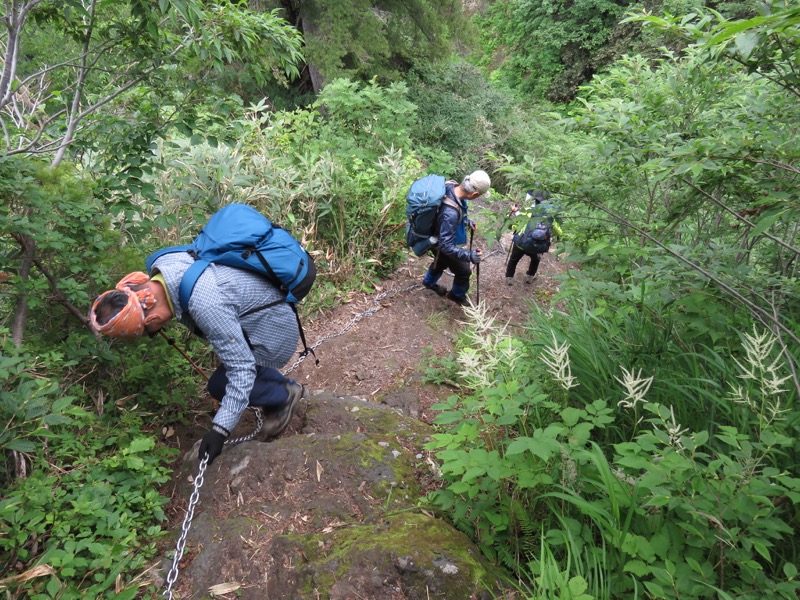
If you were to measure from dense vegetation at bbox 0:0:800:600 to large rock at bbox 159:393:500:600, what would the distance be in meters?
0.21

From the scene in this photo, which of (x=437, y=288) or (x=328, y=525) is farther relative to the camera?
(x=437, y=288)

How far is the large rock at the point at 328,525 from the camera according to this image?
2025 mm

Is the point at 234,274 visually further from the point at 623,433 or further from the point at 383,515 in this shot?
the point at 623,433

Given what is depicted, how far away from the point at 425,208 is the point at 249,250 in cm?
278

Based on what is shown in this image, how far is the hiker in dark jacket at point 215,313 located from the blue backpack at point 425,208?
2.63 m

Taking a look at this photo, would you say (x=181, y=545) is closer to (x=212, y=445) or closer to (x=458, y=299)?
(x=212, y=445)

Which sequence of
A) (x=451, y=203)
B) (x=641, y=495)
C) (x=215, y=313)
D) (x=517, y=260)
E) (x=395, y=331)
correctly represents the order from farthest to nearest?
(x=517, y=260), (x=395, y=331), (x=451, y=203), (x=215, y=313), (x=641, y=495)

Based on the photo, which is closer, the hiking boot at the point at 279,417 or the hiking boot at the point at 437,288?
the hiking boot at the point at 279,417

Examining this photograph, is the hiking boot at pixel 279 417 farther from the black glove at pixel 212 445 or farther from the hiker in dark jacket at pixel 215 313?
the black glove at pixel 212 445

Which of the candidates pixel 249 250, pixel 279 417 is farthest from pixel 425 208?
pixel 279 417

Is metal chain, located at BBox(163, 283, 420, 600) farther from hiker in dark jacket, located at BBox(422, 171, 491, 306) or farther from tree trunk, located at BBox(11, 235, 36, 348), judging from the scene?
tree trunk, located at BBox(11, 235, 36, 348)

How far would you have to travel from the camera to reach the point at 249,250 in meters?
2.86

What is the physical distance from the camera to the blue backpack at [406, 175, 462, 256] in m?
5.25

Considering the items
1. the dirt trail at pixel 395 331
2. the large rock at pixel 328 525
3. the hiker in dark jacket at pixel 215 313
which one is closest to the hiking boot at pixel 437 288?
the dirt trail at pixel 395 331
